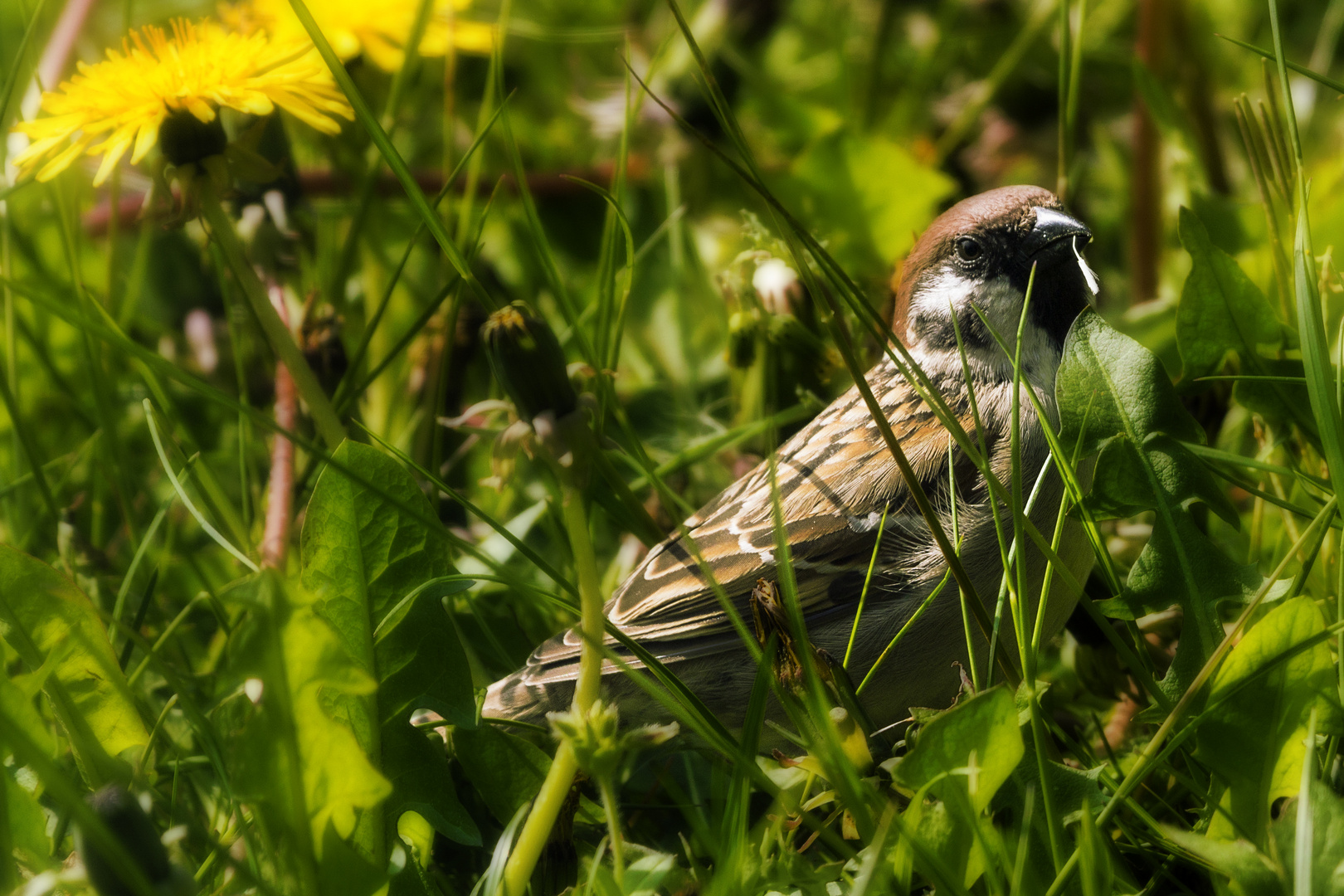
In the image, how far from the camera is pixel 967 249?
2.51m

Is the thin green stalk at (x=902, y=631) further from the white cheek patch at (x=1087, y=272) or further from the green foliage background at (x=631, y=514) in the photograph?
the white cheek patch at (x=1087, y=272)

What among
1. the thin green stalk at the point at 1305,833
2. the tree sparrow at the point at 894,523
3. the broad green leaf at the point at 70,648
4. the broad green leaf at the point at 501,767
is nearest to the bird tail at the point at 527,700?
the tree sparrow at the point at 894,523

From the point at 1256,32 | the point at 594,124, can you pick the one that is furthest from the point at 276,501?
the point at 1256,32

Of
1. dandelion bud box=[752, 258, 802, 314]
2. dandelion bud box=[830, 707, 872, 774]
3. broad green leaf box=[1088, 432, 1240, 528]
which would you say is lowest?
dandelion bud box=[830, 707, 872, 774]

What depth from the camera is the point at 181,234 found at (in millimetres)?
3578

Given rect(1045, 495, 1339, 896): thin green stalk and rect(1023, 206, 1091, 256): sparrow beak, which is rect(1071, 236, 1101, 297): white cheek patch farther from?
rect(1045, 495, 1339, 896): thin green stalk

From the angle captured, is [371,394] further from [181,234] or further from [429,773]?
[429,773]

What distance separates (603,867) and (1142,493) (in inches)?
38.3

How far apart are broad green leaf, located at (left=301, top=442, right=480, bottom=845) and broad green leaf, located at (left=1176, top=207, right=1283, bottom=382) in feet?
4.38

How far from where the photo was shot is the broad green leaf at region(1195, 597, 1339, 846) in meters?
1.56

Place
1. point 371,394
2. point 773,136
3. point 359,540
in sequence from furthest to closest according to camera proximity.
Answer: point 773,136, point 371,394, point 359,540

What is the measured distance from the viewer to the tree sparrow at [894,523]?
218 cm

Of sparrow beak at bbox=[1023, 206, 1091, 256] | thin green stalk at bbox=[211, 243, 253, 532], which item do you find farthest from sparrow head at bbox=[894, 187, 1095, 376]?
thin green stalk at bbox=[211, 243, 253, 532]

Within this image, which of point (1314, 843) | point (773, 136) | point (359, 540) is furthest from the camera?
point (773, 136)
